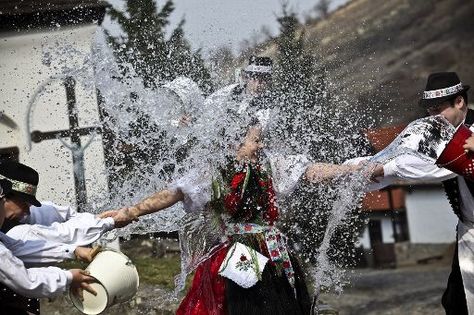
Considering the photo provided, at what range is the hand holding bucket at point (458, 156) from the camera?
4266 millimetres

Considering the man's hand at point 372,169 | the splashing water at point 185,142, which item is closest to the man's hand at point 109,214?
the splashing water at point 185,142

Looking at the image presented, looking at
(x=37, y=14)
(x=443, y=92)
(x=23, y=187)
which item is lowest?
(x=23, y=187)

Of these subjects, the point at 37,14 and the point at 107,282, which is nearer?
the point at 107,282

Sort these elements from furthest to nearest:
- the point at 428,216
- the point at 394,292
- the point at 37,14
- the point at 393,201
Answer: the point at 428,216 < the point at 393,201 < the point at 394,292 < the point at 37,14

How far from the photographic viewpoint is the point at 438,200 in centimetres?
2258

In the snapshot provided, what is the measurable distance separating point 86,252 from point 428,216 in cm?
1934

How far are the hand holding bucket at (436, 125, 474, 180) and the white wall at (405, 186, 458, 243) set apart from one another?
1814cm

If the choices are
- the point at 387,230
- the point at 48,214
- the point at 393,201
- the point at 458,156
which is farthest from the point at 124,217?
the point at 393,201

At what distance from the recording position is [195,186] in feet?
14.7

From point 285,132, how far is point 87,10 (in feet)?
20.5

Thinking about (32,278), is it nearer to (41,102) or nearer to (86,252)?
(86,252)

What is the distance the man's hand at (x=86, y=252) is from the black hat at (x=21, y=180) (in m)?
0.29

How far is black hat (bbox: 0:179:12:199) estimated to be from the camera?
3758 millimetres

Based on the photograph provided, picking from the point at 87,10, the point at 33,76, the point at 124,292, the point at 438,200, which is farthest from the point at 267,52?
the point at 438,200
